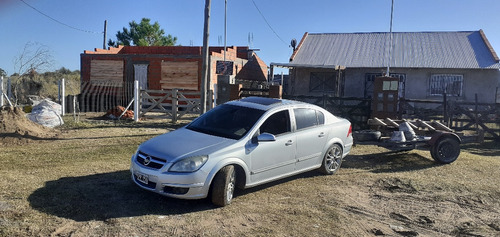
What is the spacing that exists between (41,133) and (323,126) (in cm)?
808

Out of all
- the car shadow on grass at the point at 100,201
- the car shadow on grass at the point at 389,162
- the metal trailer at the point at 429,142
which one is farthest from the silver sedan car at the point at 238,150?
the metal trailer at the point at 429,142

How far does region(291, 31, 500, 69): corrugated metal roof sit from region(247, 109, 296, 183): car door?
14.8m

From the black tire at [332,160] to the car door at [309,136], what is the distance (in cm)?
24

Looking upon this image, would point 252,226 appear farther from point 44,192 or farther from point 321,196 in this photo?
point 44,192

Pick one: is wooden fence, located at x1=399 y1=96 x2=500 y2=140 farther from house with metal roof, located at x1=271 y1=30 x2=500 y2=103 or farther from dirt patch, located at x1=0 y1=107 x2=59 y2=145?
dirt patch, located at x1=0 y1=107 x2=59 y2=145

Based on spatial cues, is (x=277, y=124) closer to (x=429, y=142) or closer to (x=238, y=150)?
(x=238, y=150)

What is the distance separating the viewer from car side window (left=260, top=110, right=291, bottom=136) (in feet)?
20.6

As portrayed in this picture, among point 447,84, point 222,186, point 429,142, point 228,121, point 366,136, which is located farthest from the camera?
point 447,84

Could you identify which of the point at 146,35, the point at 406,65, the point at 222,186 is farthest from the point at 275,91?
the point at 146,35

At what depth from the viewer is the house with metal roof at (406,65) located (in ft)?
62.7

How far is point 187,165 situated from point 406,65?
56.2 ft

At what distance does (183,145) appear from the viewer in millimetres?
5562

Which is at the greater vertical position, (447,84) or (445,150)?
(447,84)

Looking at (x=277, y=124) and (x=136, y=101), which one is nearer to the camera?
(x=277, y=124)
